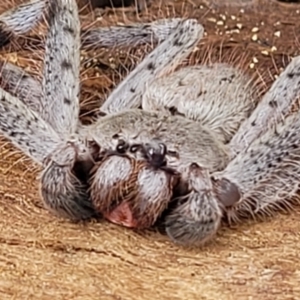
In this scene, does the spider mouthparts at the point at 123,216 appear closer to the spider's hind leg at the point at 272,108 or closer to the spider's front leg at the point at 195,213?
the spider's front leg at the point at 195,213

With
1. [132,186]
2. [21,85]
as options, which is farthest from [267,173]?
[21,85]

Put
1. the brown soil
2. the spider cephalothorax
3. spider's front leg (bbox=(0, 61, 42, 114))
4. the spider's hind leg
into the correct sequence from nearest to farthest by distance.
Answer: the brown soil
the spider cephalothorax
the spider's hind leg
spider's front leg (bbox=(0, 61, 42, 114))

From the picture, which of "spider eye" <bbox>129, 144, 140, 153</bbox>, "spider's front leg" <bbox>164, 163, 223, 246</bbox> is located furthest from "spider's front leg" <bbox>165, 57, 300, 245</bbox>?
"spider eye" <bbox>129, 144, 140, 153</bbox>

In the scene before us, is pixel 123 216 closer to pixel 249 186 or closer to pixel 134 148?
pixel 134 148

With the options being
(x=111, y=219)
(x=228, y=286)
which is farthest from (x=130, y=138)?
(x=228, y=286)

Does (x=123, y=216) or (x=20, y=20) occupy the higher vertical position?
(x=20, y=20)

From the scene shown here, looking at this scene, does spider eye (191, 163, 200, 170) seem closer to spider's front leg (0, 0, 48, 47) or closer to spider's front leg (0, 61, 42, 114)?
spider's front leg (0, 61, 42, 114)

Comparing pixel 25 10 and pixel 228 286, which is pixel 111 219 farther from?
pixel 25 10

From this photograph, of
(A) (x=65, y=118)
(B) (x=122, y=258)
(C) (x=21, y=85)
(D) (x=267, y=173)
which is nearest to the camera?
(B) (x=122, y=258)
